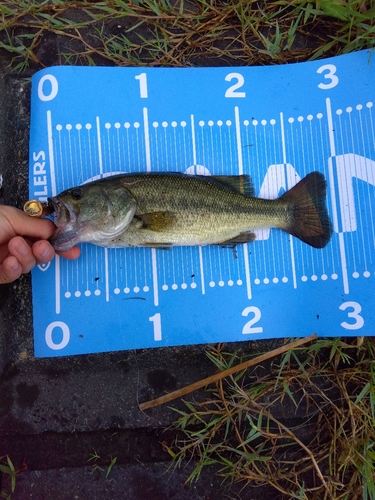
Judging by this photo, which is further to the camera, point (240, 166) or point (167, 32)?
point (167, 32)

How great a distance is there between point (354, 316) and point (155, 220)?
1.57 meters

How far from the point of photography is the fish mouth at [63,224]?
2475 millimetres

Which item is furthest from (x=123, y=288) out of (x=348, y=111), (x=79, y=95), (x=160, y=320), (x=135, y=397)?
(x=348, y=111)

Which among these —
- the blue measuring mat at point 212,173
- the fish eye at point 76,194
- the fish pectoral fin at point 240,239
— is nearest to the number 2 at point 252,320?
the blue measuring mat at point 212,173

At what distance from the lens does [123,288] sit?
113 inches

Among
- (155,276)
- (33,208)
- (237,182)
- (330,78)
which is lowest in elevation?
(155,276)

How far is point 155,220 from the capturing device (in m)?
2.60

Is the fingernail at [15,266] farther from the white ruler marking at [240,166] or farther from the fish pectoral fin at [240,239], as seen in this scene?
the white ruler marking at [240,166]

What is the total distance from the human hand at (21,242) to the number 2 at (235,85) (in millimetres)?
1596

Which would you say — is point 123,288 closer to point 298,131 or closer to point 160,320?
point 160,320

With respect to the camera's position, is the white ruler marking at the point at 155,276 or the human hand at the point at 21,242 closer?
the human hand at the point at 21,242

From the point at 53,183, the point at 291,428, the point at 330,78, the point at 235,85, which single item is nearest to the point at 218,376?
the point at 291,428

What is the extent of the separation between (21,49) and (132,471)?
127 inches

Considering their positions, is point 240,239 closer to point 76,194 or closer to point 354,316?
point 354,316
